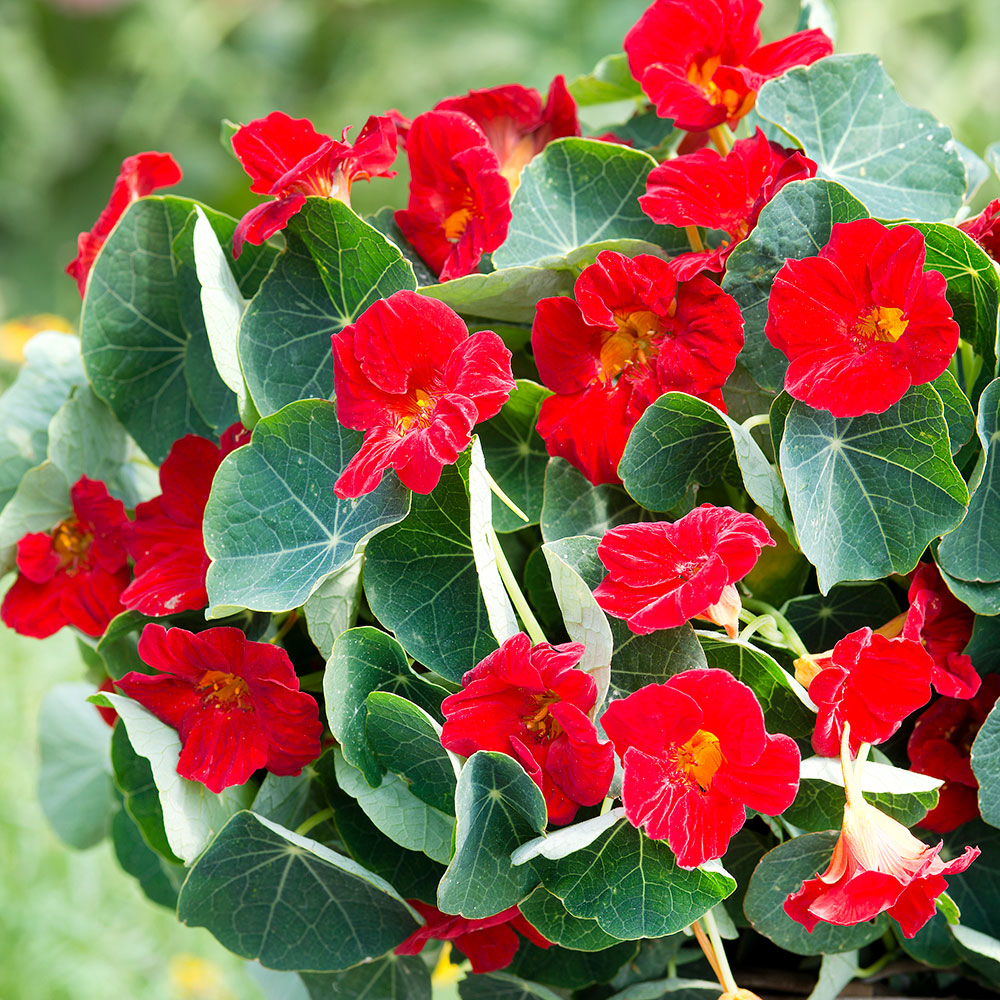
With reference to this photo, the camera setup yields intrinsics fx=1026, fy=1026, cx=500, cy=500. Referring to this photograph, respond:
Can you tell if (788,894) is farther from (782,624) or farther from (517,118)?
(517,118)

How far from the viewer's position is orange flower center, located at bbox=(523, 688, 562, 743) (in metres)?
0.43

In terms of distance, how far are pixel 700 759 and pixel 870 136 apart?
14.1 inches

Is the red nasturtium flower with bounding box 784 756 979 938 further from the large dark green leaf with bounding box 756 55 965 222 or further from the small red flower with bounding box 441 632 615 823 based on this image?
the large dark green leaf with bounding box 756 55 965 222

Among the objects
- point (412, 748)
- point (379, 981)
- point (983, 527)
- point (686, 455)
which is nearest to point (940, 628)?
point (983, 527)

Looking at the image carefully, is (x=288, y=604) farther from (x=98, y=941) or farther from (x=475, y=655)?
(x=98, y=941)

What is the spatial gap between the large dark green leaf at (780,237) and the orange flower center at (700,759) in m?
0.17

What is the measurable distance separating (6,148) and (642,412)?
12.7 ft

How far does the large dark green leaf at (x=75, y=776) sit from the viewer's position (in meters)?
0.79

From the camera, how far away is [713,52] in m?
0.56

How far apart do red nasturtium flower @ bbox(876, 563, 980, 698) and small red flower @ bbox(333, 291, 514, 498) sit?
21cm

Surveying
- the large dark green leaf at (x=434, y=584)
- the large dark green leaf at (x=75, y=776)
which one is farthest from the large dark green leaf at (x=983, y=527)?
the large dark green leaf at (x=75, y=776)

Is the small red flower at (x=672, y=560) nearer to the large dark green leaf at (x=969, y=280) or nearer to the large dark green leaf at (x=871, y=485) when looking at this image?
the large dark green leaf at (x=871, y=485)

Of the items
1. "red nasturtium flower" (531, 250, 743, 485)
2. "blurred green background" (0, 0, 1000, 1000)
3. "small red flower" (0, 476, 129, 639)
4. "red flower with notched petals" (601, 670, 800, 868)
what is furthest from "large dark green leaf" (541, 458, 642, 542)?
"blurred green background" (0, 0, 1000, 1000)

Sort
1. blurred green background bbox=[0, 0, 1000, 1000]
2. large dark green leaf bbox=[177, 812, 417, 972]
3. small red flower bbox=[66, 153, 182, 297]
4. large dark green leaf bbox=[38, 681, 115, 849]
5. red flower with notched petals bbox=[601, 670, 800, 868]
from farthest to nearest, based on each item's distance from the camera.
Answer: blurred green background bbox=[0, 0, 1000, 1000] < large dark green leaf bbox=[38, 681, 115, 849] < small red flower bbox=[66, 153, 182, 297] < large dark green leaf bbox=[177, 812, 417, 972] < red flower with notched petals bbox=[601, 670, 800, 868]
